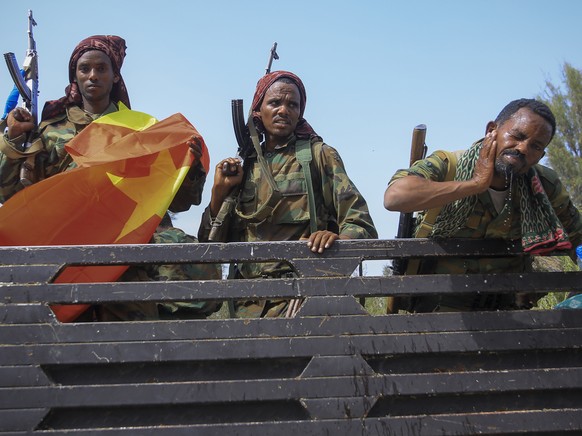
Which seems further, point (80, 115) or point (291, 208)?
point (80, 115)

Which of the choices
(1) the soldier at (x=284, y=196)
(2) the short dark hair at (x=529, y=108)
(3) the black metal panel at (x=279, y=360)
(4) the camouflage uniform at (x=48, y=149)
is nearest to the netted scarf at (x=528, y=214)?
(2) the short dark hair at (x=529, y=108)

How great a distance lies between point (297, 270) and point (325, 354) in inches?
14.5

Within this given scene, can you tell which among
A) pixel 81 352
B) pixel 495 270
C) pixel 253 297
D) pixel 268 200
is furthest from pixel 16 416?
pixel 495 270

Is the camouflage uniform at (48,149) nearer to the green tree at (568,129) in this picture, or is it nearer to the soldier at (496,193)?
the soldier at (496,193)

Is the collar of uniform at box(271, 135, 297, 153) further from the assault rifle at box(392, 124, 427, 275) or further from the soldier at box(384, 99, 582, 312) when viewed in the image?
the soldier at box(384, 99, 582, 312)

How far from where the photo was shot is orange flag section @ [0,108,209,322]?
3.91 meters

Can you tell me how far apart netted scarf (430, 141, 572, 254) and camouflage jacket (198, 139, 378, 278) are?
0.75 m

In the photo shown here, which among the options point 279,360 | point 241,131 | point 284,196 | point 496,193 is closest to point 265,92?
point 241,131

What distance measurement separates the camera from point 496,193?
367cm

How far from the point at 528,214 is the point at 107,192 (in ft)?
7.16

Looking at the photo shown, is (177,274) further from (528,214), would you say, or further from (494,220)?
(528,214)

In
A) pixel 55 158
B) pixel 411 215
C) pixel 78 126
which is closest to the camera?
pixel 411 215

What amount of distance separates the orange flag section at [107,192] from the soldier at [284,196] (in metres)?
0.29

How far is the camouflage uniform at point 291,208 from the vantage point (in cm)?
425
